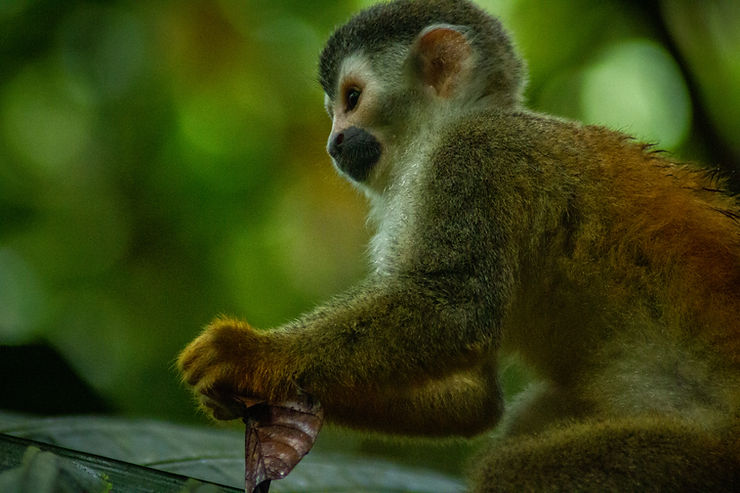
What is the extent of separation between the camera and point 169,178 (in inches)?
195

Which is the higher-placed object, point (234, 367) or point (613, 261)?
point (613, 261)

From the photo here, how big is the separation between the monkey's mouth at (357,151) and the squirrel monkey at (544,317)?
118 mm

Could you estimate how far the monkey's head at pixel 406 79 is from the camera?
2.80 metres

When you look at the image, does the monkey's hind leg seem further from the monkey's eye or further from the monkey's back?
the monkey's eye

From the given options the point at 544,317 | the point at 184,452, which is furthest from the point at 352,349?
the point at 184,452

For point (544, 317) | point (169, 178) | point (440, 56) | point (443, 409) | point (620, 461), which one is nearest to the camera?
point (620, 461)

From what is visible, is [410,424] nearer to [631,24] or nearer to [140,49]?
[631,24]

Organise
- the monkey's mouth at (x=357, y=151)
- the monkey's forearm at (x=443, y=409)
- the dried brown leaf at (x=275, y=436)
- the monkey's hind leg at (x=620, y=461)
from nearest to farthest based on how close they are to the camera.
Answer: the monkey's hind leg at (x=620, y=461), the dried brown leaf at (x=275, y=436), the monkey's forearm at (x=443, y=409), the monkey's mouth at (x=357, y=151)

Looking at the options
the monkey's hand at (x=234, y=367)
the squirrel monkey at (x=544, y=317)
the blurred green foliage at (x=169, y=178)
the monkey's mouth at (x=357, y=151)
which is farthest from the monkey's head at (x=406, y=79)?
the blurred green foliage at (x=169, y=178)

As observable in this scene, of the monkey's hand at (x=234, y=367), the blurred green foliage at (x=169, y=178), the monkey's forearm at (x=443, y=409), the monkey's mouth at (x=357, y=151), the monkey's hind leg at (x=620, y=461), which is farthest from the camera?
the blurred green foliage at (x=169, y=178)

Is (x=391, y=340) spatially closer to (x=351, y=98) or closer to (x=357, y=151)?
(x=357, y=151)

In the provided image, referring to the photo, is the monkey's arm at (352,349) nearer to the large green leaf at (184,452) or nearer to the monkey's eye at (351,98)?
the large green leaf at (184,452)

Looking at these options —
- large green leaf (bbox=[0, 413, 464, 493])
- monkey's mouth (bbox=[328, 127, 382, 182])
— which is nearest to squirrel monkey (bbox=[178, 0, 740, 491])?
monkey's mouth (bbox=[328, 127, 382, 182])

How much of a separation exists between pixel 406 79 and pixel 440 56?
0.44ft
